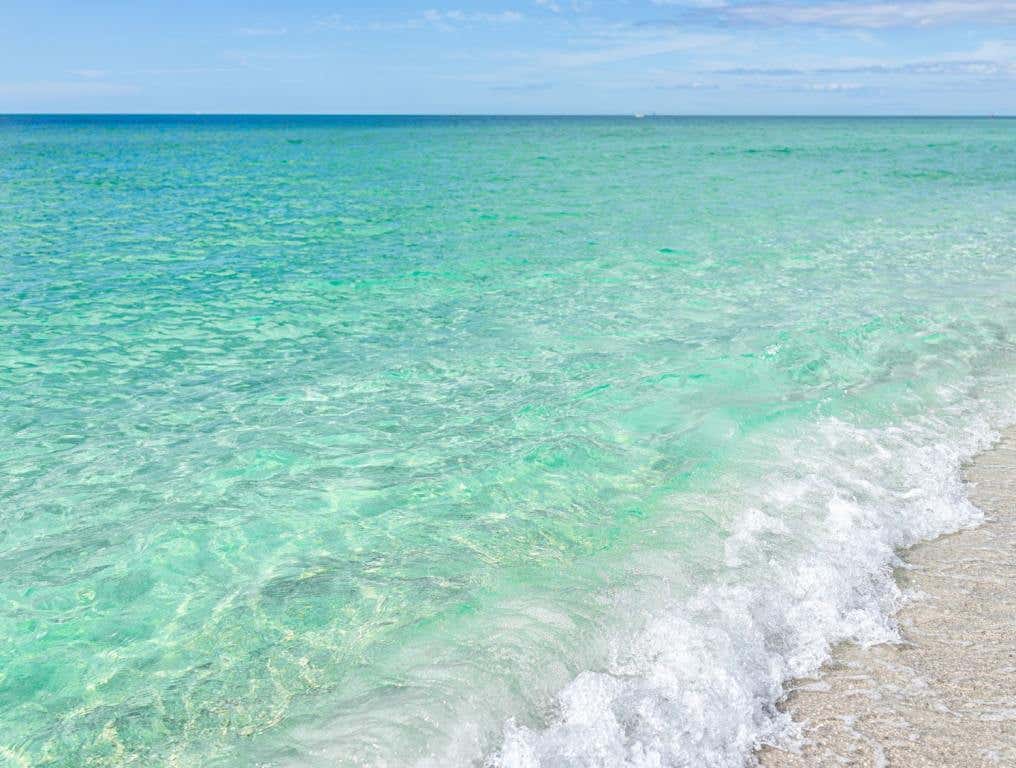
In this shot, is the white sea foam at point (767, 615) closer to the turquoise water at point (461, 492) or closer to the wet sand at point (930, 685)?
the turquoise water at point (461, 492)

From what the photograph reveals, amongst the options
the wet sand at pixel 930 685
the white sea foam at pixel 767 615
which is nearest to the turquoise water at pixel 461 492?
the white sea foam at pixel 767 615

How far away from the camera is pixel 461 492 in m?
6.81

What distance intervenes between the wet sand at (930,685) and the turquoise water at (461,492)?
0.20 meters

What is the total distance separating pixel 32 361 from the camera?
1003cm

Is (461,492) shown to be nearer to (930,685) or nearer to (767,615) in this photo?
(767,615)

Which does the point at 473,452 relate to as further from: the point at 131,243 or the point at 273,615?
the point at 131,243

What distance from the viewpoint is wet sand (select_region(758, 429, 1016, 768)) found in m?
4.04

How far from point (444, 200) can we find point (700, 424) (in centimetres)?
2128

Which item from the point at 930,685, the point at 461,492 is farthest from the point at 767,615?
the point at 461,492

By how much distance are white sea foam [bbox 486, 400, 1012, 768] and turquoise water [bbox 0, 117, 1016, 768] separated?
0.9 inches

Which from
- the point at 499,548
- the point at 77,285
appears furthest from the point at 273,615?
the point at 77,285

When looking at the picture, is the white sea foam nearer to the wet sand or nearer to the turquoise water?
the turquoise water

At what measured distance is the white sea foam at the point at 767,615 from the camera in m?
4.11

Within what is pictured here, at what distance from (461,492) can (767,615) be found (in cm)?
274
